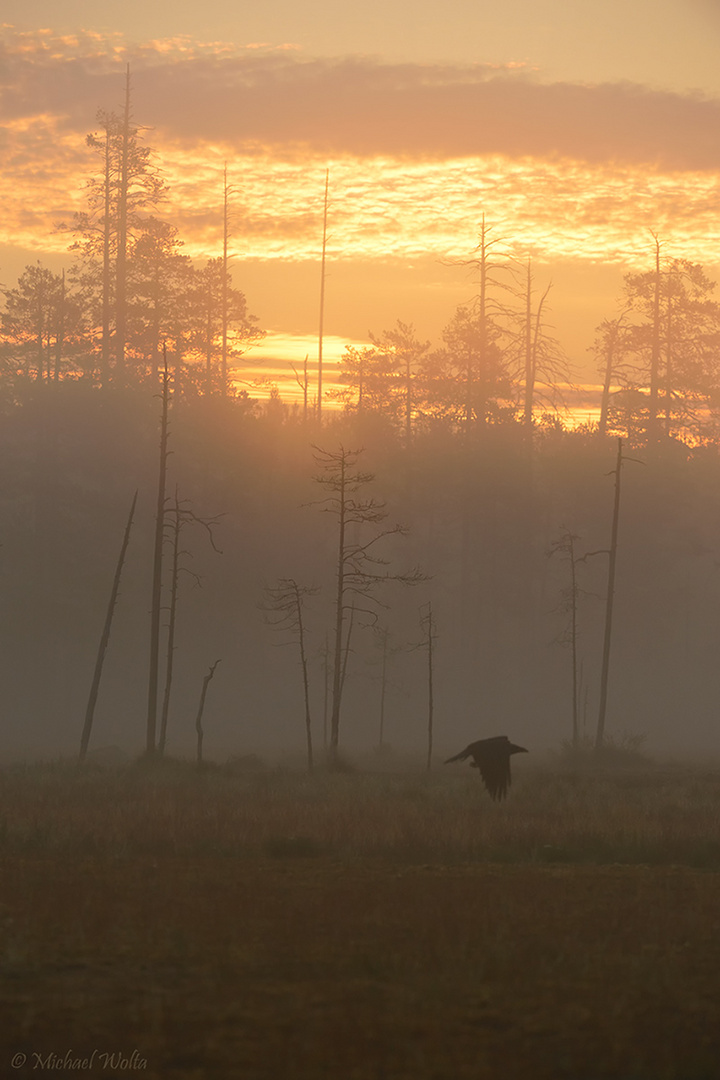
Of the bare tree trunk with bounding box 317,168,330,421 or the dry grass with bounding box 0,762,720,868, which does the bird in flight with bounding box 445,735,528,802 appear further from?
the bare tree trunk with bounding box 317,168,330,421

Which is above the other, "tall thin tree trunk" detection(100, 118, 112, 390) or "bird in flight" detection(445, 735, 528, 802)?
"tall thin tree trunk" detection(100, 118, 112, 390)

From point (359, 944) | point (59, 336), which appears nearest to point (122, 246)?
point (59, 336)

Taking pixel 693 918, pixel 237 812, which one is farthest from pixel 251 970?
pixel 237 812

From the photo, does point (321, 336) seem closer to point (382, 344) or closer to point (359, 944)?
point (382, 344)

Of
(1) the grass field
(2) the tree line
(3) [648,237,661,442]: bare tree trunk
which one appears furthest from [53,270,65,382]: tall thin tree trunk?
(1) the grass field

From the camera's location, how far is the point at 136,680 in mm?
68250

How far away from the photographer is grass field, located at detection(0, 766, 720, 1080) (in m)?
7.63

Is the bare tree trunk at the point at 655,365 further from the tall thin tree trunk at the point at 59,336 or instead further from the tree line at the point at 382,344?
the tall thin tree trunk at the point at 59,336

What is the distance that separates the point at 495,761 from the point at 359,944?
14114 mm

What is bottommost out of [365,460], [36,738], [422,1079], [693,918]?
[36,738]

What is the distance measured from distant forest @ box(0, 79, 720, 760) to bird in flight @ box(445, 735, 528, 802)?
1588 inches

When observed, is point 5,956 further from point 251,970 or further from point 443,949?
point 443,949

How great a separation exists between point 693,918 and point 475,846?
635cm

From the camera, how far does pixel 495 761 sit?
24688 millimetres
